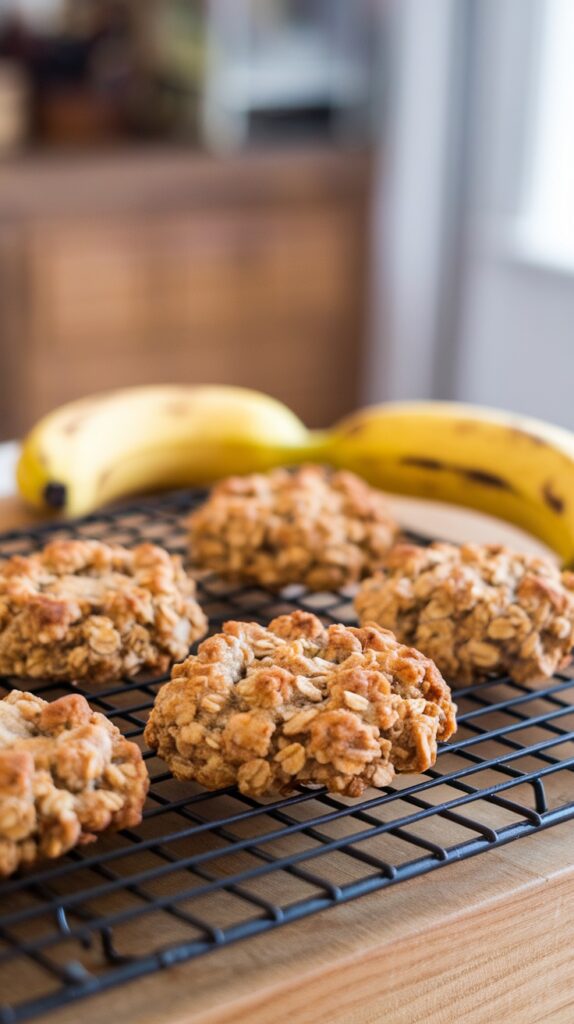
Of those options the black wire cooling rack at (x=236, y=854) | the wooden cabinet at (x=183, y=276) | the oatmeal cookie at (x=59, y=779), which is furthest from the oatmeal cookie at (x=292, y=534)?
the wooden cabinet at (x=183, y=276)

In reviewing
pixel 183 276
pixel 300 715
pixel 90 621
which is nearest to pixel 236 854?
pixel 300 715

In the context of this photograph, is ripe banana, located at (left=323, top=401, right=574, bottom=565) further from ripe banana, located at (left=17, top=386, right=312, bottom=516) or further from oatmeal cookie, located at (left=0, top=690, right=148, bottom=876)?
oatmeal cookie, located at (left=0, top=690, right=148, bottom=876)

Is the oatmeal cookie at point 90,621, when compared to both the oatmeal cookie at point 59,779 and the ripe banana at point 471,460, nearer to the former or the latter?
the oatmeal cookie at point 59,779

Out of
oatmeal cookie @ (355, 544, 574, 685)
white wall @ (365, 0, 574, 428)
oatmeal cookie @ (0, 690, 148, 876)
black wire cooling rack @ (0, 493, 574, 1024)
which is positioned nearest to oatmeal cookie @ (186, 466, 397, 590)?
oatmeal cookie @ (355, 544, 574, 685)

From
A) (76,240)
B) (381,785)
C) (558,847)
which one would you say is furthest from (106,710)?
(76,240)

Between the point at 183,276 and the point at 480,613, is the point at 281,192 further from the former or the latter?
the point at 480,613

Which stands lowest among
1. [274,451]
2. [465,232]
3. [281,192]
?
[274,451]
